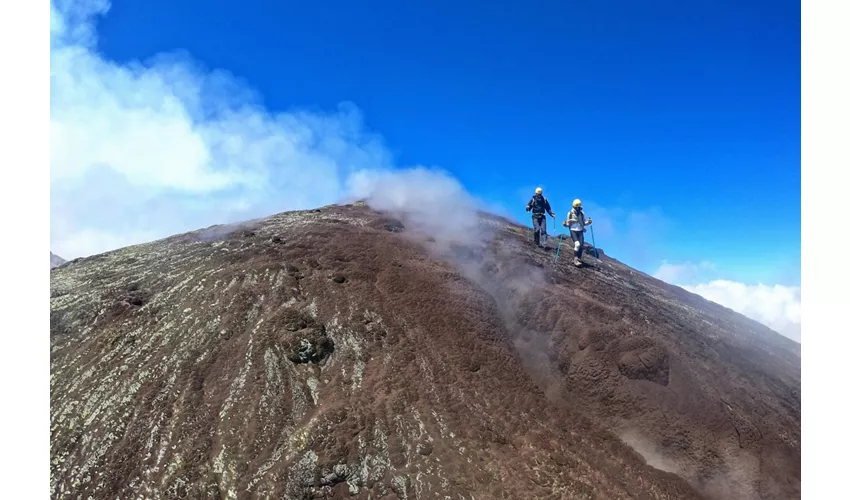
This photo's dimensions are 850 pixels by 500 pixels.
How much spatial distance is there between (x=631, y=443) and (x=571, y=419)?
150 centimetres

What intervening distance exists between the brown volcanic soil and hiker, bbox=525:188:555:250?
5704 mm

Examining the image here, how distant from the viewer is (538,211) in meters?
22.6

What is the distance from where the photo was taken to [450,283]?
15695 mm

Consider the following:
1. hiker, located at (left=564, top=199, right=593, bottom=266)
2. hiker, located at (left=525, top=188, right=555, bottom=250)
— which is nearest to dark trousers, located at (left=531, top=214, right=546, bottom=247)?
hiker, located at (left=525, top=188, right=555, bottom=250)

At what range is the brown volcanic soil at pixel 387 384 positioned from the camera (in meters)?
9.45

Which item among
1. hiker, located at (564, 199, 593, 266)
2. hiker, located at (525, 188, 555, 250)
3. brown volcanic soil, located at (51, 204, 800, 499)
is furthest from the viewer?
hiker, located at (525, 188, 555, 250)

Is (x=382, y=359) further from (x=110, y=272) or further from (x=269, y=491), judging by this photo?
(x=110, y=272)

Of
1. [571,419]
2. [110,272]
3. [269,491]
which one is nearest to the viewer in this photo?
[269,491]

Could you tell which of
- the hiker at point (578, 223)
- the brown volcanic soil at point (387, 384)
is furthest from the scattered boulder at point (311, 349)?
the hiker at point (578, 223)

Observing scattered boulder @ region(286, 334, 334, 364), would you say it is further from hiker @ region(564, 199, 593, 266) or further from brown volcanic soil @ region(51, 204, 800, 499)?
A: hiker @ region(564, 199, 593, 266)

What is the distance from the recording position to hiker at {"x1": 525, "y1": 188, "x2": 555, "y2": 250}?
22578mm

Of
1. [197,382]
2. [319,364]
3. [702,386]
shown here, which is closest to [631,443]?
[702,386]

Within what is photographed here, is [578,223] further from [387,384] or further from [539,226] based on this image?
[387,384]

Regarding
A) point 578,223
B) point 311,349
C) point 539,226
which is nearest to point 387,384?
point 311,349
